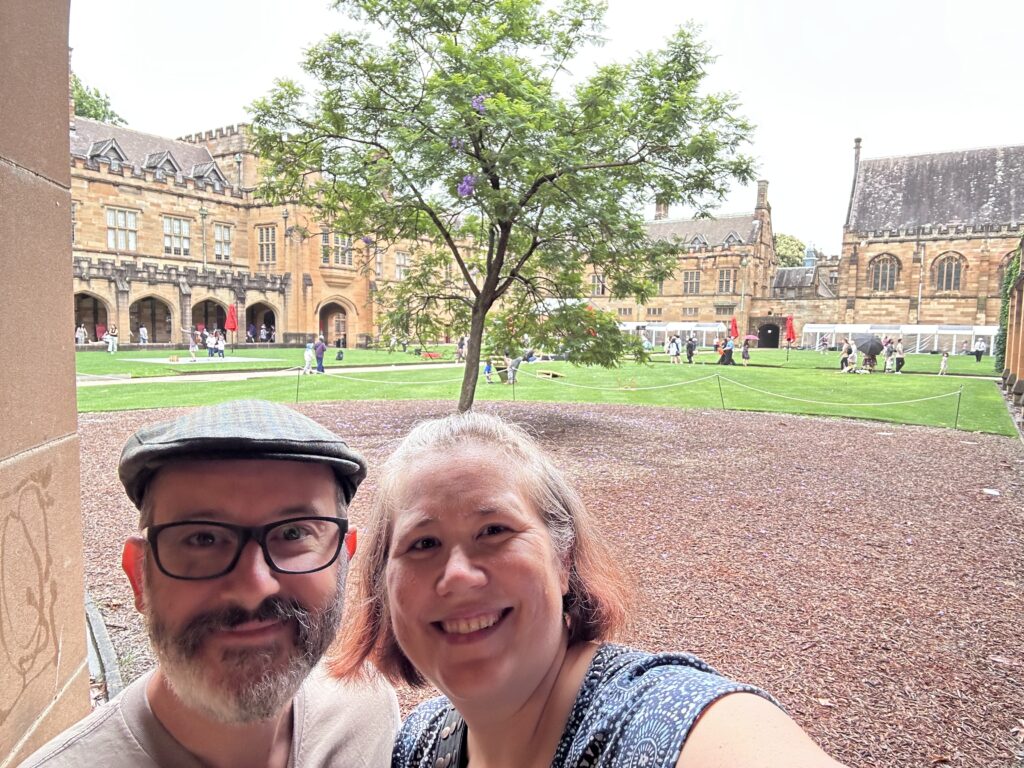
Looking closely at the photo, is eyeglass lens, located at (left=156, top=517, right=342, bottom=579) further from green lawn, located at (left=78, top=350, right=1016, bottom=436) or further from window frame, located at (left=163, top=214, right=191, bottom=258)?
window frame, located at (left=163, top=214, right=191, bottom=258)

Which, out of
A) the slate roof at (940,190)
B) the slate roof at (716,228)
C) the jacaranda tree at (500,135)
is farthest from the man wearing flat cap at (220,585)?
the slate roof at (716,228)

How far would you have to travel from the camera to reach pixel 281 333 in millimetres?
43344

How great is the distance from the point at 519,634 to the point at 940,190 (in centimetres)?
6381

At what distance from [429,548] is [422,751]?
484mm

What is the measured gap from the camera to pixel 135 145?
41.7m

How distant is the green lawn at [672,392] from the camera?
16.0 metres

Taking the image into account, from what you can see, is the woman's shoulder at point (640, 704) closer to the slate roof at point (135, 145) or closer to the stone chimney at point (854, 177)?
the slate roof at point (135, 145)

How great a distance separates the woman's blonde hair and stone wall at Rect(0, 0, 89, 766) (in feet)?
4.23

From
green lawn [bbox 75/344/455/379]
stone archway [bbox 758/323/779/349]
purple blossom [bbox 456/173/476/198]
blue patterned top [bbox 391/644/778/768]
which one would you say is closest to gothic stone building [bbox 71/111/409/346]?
green lawn [bbox 75/344/455/379]

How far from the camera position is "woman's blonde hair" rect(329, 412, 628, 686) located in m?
1.41

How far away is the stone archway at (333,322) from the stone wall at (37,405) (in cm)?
4477

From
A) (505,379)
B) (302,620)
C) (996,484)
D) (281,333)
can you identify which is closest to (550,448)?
(996,484)

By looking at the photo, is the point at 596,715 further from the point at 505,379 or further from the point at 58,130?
the point at 505,379

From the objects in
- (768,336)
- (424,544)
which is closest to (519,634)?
(424,544)
